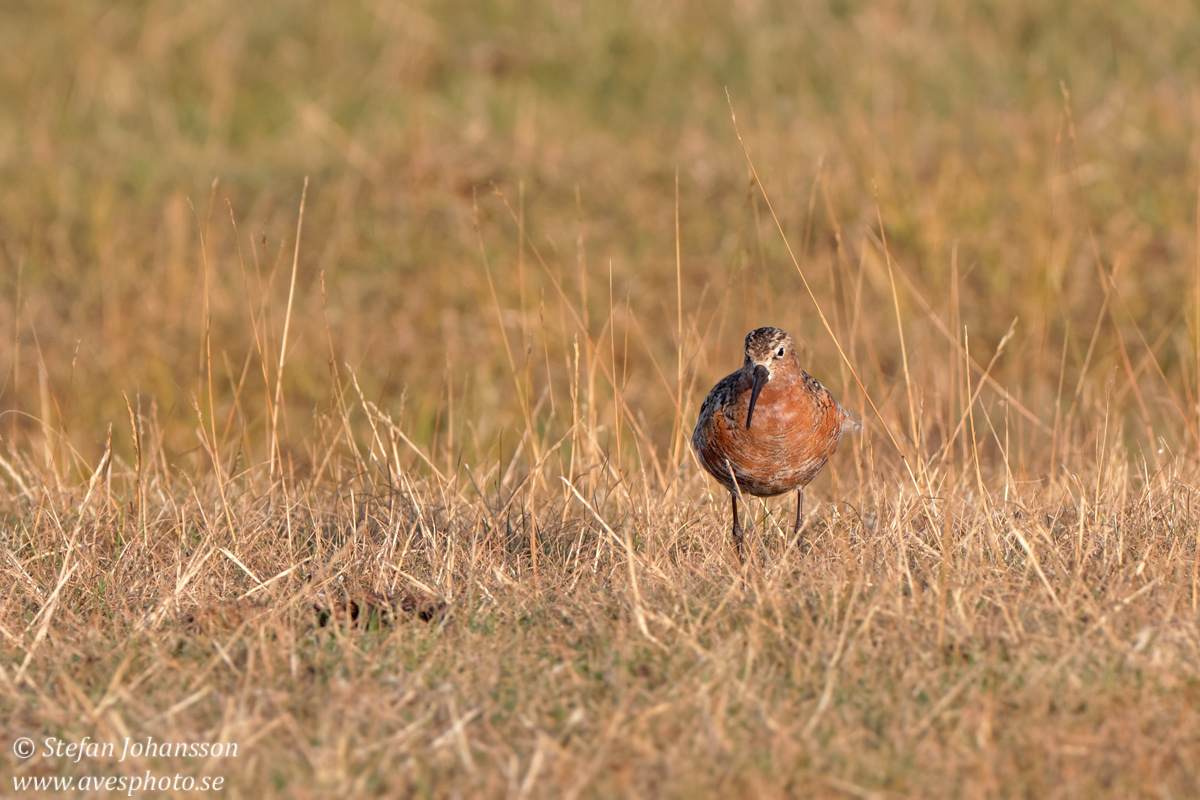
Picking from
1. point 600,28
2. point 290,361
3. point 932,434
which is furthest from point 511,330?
point 600,28

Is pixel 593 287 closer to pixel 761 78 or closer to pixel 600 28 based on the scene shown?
pixel 761 78

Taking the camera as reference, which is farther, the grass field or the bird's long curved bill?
the bird's long curved bill

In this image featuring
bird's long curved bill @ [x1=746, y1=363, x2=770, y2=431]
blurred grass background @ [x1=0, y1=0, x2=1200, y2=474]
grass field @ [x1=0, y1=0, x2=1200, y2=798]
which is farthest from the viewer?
blurred grass background @ [x1=0, y1=0, x2=1200, y2=474]

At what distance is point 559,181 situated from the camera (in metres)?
10.3

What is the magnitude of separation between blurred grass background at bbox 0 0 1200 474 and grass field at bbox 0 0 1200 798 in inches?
1.9

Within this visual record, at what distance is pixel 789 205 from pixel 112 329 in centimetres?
520

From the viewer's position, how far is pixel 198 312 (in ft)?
30.4

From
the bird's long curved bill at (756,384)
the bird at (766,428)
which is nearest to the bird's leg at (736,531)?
the bird at (766,428)

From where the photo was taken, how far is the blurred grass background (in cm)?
883

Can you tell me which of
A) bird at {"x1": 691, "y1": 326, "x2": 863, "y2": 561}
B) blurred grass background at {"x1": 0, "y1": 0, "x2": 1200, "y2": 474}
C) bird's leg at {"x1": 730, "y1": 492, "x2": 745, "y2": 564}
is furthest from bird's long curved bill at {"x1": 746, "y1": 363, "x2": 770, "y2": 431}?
blurred grass background at {"x1": 0, "y1": 0, "x2": 1200, "y2": 474}

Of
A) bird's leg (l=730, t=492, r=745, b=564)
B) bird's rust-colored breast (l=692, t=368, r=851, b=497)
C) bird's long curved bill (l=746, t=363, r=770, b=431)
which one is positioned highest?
bird's long curved bill (l=746, t=363, r=770, b=431)

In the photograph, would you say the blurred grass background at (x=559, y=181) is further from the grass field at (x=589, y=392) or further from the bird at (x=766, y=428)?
the bird at (x=766, y=428)

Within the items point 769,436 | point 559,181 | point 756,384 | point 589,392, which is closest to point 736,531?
point 769,436

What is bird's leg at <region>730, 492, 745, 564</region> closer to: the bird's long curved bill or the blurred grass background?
the bird's long curved bill
